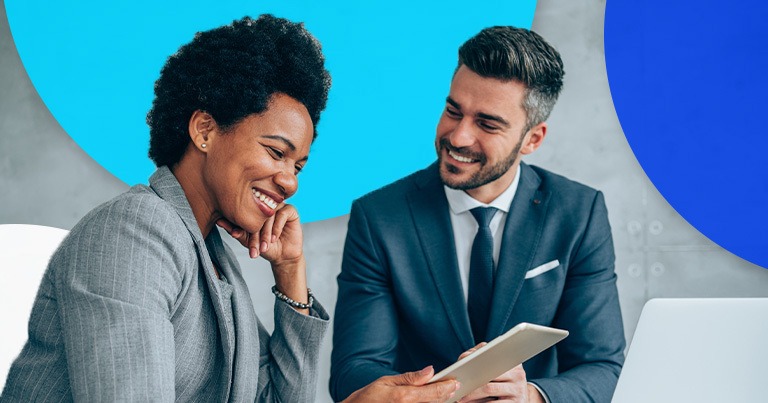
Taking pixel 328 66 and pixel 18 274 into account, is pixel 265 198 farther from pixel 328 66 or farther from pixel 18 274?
pixel 328 66

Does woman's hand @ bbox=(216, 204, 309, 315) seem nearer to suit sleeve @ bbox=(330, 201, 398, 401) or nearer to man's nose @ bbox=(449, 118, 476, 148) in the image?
suit sleeve @ bbox=(330, 201, 398, 401)

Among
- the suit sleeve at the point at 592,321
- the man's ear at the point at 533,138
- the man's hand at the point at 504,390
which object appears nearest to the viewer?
the man's hand at the point at 504,390

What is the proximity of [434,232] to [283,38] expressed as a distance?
0.79 metres

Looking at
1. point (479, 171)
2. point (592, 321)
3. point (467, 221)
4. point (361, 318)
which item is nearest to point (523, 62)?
point (479, 171)

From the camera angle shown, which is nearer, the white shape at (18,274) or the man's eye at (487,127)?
the white shape at (18,274)

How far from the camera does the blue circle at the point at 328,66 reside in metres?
2.89

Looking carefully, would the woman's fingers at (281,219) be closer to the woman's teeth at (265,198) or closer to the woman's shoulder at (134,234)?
the woman's teeth at (265,198)

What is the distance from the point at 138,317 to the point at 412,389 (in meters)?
0.53

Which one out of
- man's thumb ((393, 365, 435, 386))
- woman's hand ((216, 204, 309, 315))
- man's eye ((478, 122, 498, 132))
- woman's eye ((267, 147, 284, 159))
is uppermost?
man's eye ((478, 122, 498, 132))

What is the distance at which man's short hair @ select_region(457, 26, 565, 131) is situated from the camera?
90.4 inches

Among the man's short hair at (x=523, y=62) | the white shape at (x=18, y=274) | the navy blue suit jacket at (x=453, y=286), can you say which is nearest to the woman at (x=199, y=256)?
the navy blue suit jacket at (x=453, y=286)

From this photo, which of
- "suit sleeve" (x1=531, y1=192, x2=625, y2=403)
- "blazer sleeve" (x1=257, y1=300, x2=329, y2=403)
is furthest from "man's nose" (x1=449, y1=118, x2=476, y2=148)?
"blazer sleeve" (x1=257, y1=300, x2=329, y2=403)

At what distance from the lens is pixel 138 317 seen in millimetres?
1241

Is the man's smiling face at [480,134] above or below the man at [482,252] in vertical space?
above
